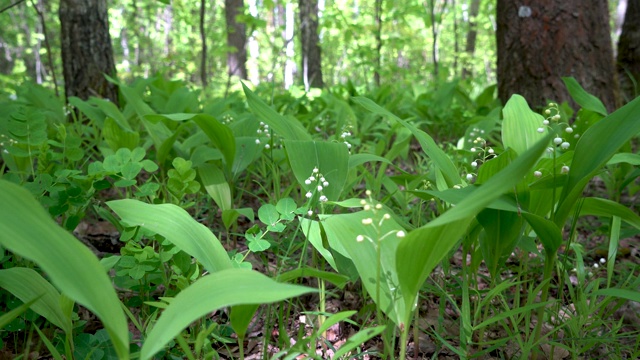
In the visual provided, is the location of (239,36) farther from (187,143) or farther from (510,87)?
(187,143)

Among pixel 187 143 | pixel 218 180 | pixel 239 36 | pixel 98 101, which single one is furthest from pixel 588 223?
pixel 239 36

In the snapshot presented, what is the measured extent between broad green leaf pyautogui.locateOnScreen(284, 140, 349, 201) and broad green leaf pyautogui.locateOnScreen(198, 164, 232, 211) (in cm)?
46

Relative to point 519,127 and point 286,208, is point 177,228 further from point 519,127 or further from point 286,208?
point 519,127

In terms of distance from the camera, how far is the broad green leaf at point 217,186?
80.0 inches

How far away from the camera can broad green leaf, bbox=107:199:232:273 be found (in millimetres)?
1104

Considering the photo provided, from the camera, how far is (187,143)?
2426 millimetres

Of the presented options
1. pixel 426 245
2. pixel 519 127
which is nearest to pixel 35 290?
pixel 426 245

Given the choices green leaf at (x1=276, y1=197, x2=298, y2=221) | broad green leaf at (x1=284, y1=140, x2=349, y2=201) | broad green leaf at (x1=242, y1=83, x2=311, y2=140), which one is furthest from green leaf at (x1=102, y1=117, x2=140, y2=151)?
green leaf at (x1=276, y1=197, x2=298, y2=221)

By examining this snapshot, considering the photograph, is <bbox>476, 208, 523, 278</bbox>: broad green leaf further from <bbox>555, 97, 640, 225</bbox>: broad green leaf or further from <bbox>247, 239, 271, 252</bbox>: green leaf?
<bbox>247, 239, 271, 252</bbox>: green leaf

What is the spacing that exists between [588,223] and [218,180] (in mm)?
1850

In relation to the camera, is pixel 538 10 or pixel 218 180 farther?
pixel 538 10

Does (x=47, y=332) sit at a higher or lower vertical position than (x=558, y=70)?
lower

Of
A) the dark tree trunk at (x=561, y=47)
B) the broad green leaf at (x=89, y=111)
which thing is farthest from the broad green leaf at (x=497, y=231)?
the dark tree trunk at (x=561, y=47)

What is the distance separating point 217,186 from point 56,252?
124 centimetres
